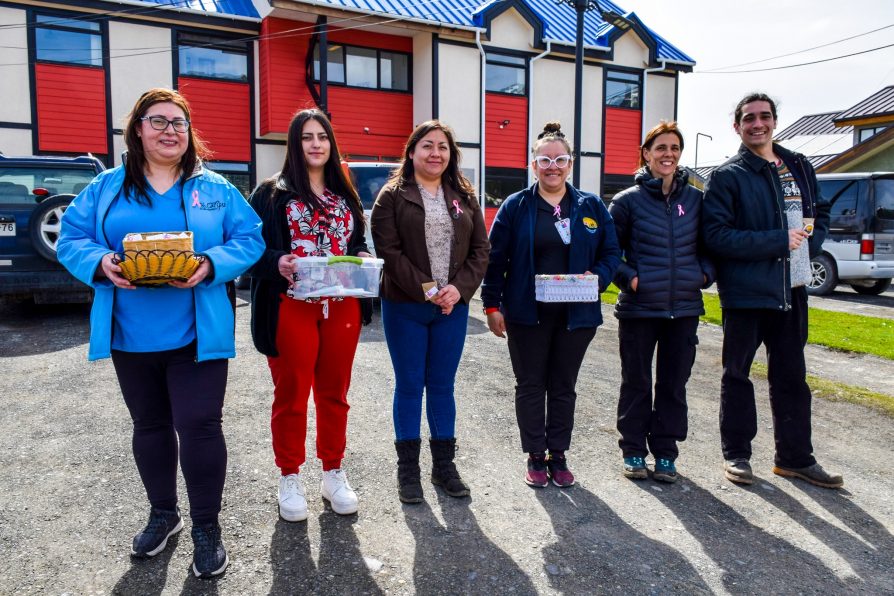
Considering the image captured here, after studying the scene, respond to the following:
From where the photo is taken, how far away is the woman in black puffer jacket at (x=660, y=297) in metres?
3.93

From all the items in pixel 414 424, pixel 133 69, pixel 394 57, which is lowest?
pixel 414 424

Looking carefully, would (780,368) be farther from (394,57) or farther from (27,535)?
(394,57)

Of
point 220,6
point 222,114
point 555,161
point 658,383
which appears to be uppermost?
point 220,6

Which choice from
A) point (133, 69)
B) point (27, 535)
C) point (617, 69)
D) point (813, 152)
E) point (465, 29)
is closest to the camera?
point (27, 535)

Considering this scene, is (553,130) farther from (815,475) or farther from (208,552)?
Answer: (208,552)

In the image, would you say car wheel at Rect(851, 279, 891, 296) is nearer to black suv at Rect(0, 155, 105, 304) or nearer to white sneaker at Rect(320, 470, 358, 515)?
white sneaker at Rect(320, 470, 358, 515)

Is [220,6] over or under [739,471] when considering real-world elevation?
over

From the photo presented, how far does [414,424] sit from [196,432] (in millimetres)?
1223

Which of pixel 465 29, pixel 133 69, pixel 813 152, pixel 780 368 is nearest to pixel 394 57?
pixel 465 29

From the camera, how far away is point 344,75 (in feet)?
60.3

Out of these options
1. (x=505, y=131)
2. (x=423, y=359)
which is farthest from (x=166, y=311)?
(x=505, y=131)

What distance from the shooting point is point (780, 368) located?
13.5ft

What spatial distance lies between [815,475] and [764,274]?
122 centimetres

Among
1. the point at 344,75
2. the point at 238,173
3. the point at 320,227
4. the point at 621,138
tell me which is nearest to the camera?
the point at 320,227
